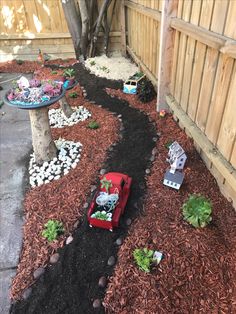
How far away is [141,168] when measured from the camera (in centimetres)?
279

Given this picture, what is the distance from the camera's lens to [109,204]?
7.14 feet

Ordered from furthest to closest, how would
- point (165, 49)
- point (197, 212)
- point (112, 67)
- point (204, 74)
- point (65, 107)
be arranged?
1. point (112, 67)
2. point (65, 107)
3. point (165, 49)
4. point (204, 74)
5. point (197, 212)

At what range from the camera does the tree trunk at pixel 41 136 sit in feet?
8.94

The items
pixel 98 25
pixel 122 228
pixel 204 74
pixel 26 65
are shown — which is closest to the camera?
pixel 122 228

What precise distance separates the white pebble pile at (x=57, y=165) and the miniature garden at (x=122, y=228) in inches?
0.5

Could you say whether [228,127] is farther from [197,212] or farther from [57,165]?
[57,165]

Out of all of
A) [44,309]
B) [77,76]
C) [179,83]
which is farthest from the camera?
[77,76]

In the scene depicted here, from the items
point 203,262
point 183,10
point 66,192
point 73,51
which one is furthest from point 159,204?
point 73,51

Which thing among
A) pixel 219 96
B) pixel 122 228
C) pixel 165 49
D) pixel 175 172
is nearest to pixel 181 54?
pixel 165 49

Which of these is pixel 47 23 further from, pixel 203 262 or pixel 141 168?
pixel 203 262

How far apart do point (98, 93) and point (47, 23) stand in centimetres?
306

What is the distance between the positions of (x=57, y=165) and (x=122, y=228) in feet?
3.77

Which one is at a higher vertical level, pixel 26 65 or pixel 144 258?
pixel 144 258

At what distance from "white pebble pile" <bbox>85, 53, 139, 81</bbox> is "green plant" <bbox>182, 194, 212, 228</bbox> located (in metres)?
3.56
